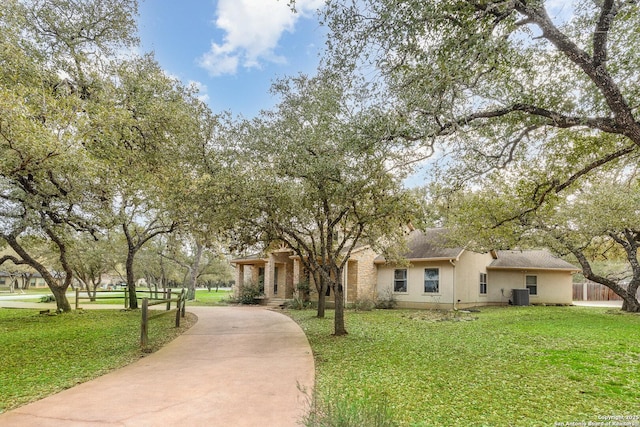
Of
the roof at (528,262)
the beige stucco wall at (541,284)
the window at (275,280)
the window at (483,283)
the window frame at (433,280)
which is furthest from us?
the window at (275,280)

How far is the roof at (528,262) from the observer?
23.6 meters

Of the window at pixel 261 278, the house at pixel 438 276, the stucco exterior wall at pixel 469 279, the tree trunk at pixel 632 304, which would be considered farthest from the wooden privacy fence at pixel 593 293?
the window at pixel 261 278

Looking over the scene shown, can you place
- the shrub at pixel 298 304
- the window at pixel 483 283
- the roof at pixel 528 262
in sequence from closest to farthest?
the shrub at pixel 298 304
the window at pixel 483 283
the roof at pixel 528 262

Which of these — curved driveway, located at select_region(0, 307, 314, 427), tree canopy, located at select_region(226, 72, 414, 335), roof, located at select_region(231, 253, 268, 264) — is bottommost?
curved driveway, located at select_region(0, 307, 314, 427)

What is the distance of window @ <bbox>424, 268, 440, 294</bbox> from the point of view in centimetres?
2031

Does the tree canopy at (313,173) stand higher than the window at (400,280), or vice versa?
the tree canopy at (313,173)

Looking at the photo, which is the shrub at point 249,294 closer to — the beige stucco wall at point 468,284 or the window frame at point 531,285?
the beige stucco wall at point 468,284

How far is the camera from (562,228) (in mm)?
16422

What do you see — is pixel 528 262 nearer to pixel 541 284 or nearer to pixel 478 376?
pixel 541 284

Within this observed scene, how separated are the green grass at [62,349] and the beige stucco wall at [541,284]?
18.4m

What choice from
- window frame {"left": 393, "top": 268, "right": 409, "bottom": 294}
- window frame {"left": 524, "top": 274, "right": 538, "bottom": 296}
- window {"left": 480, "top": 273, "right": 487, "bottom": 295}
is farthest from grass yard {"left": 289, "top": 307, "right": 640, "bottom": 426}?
window frame {"left": 524, "top": 274, "right": 538, "bottom": 296}

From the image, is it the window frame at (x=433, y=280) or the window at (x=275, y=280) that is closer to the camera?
the window frame at (x=433, y=280)

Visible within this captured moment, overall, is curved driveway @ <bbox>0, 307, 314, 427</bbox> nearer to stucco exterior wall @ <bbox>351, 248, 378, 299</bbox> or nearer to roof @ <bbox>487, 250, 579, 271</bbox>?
stucco exterior wall @ <bbox>351, 248, 378, 299</bbox>

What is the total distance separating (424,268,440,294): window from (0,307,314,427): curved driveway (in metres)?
13.0
